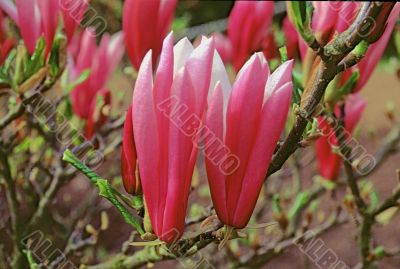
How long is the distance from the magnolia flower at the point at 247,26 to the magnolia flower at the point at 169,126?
2.25 ft

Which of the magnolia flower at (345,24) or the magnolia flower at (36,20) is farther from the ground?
the magnolia flower at (36,20)

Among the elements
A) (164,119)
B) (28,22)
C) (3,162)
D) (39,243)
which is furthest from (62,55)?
(39,243)

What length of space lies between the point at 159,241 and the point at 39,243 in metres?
0.77

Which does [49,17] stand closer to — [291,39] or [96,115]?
[96,115]

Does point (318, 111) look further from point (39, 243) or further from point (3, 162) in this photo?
point (39, 243)

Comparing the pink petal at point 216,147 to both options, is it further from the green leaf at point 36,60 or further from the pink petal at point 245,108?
the green leaf at point 36,60

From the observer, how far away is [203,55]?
746mm

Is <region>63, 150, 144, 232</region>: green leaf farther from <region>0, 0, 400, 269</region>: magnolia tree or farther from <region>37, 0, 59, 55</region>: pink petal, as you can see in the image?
<region>37, 0, 59, 55</region>: pink petal

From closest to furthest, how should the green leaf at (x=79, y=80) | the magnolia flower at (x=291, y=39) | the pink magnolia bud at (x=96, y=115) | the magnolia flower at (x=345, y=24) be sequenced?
the magnolia flower at (x=345, y=24) < the green leaf at (x=79, y=80) < the pink magnolia bud at (x=96, y=115) < the magnolia flower at (x=291, y=39)

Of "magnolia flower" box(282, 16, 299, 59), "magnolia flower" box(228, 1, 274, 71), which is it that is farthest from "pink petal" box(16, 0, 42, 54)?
"magnolia flower" box(282, 16, 299, 59)

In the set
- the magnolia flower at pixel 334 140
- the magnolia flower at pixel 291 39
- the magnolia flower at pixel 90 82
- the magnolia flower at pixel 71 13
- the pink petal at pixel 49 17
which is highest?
the pink petal at pixel 49 17

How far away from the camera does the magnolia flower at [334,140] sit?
53.7 inches

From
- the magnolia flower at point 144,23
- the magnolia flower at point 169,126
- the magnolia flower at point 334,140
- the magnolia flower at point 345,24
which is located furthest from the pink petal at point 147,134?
the magnolia flower at point 334,140

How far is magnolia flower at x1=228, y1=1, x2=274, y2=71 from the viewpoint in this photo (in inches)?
56.8
